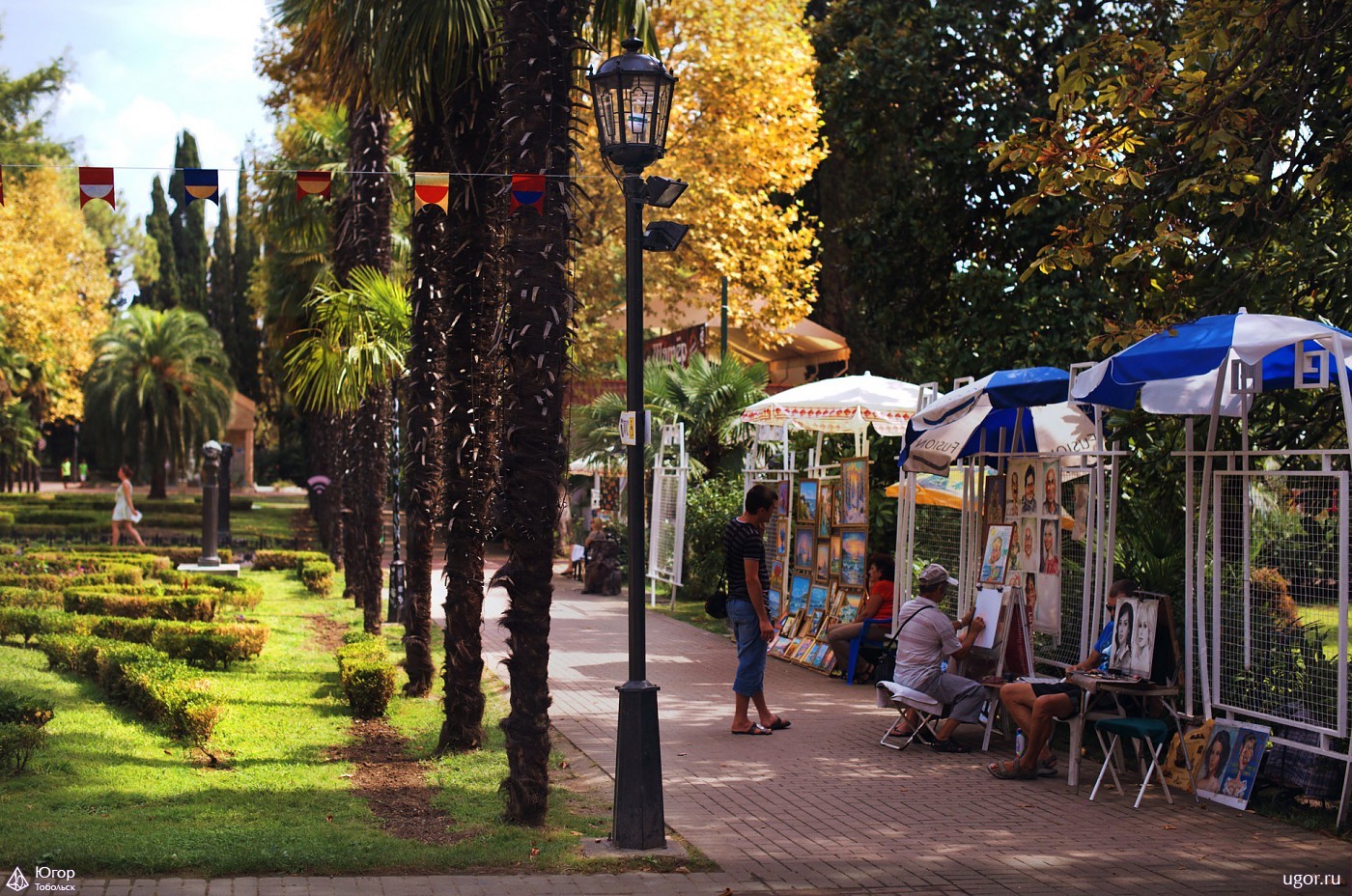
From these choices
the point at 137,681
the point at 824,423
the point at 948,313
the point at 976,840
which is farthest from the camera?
the point at 948,313

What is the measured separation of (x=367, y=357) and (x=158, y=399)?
35.1 meters

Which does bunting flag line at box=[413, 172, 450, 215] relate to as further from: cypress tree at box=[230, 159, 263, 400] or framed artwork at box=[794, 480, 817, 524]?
cypress tree at box=[230, 159, 263, 400]

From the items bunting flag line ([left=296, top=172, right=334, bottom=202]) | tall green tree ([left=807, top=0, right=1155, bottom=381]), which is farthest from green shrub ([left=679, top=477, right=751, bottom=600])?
bunting flag line ([left=296, top=172, right=334, bottom=202])

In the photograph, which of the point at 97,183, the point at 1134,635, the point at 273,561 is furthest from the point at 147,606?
the point at 1134,635

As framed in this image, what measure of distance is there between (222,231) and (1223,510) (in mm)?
70227

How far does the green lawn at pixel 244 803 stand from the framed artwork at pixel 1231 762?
13.0 feet

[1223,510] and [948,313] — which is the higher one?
[948,313]

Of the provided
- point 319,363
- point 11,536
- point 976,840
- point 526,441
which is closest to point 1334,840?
point 976,840

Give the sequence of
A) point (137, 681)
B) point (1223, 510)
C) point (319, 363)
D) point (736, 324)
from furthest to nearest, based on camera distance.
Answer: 1. point (736, 324)
2. point (319, 363)
3. point (137, 681)
4. point (1223, 510)

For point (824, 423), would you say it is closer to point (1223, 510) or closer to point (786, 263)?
point (1223, 510)

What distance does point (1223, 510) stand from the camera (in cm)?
909

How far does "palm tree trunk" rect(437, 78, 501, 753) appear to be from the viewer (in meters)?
9.79

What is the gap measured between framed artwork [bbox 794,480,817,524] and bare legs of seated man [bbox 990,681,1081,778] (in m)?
6.47

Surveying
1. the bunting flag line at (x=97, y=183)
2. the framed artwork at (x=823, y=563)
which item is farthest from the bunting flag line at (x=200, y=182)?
the framed artwork at (x=823, y=563)
